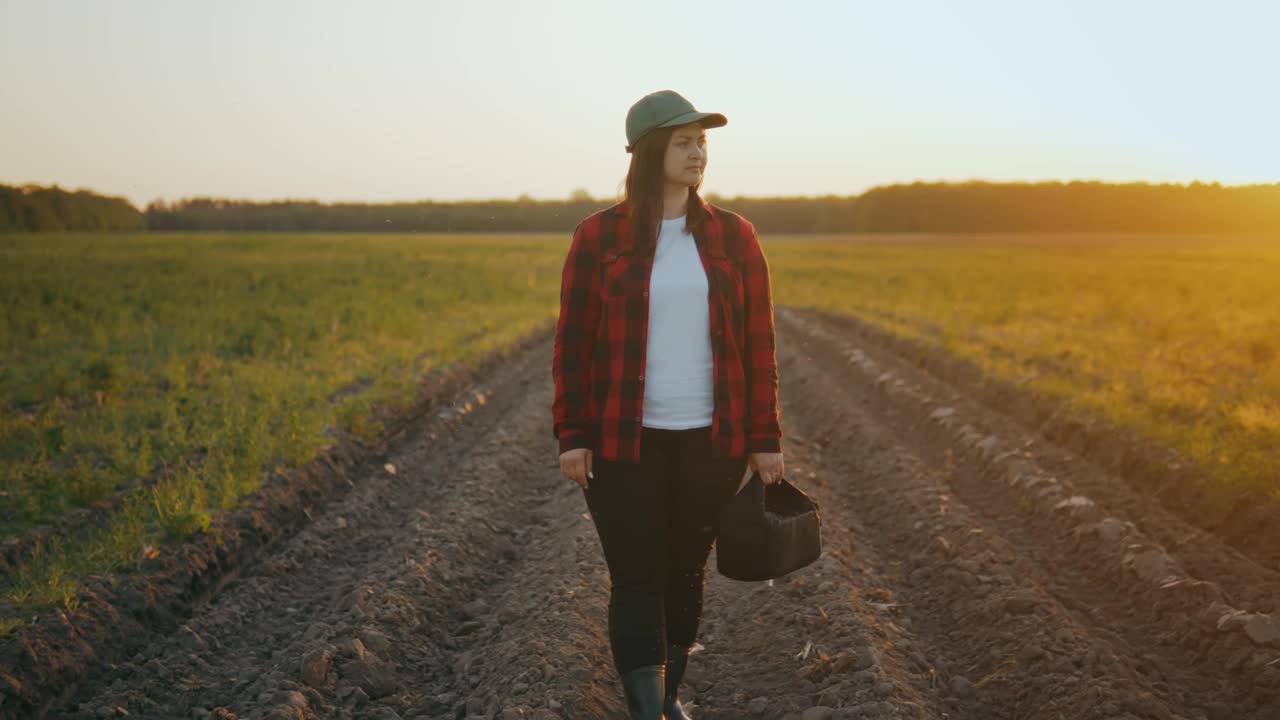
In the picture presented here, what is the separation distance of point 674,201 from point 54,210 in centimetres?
2235

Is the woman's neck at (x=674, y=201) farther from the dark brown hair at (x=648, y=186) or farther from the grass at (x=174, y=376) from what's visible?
the grass at (x=174, y=376)

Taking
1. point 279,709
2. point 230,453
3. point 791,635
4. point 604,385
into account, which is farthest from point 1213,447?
point 230,453

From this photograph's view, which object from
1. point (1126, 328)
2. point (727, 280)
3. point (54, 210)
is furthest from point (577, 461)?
point (54, 210)

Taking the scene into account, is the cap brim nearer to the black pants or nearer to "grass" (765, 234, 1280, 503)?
the black pants

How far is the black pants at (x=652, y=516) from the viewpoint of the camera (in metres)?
2.64

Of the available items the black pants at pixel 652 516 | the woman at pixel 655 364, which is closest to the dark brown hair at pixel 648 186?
the woman at pixel 655 364

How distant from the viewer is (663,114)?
8.48ft

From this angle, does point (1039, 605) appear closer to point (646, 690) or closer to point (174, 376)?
point (646, 690)

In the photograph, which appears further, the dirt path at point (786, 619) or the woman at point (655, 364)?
the dirt path at point (786, 619)

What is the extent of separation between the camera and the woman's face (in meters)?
2.60

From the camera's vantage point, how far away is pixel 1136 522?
5.50 m

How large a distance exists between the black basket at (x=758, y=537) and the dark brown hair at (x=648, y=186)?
860 millimetres

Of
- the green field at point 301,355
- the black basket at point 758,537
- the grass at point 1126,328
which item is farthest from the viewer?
the grass at point 1126,328

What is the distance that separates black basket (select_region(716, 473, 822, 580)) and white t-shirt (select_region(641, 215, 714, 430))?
0.33 meters
